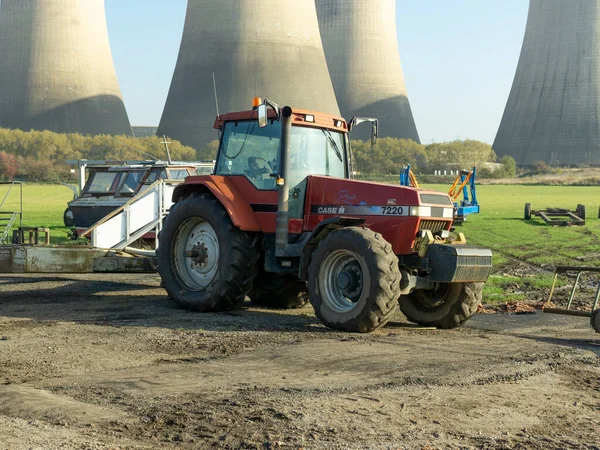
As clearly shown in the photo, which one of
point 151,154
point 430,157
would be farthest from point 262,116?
point 430,157

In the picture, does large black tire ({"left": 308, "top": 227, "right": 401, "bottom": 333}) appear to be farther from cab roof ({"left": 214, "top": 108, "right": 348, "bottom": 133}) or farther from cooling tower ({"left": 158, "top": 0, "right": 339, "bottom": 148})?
cooling tower ({"left": 158, "top": 0, "right": 339, "bottom": 148})

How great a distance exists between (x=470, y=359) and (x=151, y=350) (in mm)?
1942

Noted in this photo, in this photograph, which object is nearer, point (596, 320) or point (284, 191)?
point (596, 320)

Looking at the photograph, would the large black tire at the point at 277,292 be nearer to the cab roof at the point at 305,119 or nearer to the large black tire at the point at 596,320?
the cab roof at the point at 305,119

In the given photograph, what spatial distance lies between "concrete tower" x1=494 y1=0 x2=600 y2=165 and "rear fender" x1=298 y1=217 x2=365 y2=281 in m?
47.1

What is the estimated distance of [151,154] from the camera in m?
47.8

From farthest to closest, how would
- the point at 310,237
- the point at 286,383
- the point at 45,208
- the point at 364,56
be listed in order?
1. the point at 364,56
2. the point at 45,208
3. the point at 310,237
4. the point at 286,383

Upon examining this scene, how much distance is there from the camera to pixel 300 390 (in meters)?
4.36

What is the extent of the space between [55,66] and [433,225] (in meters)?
40.0

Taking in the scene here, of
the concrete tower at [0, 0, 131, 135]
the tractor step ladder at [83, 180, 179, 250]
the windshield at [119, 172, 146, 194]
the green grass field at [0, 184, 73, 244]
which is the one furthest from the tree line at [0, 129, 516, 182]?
the tractor step ladder at [83, 180, 179, 250]

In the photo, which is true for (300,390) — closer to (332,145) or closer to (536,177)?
(332,145)

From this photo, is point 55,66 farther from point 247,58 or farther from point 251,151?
point 251,151

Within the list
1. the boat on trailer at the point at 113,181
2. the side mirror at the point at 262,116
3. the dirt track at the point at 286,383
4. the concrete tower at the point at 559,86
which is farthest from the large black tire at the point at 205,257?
the concrete tower at the point at 559,86

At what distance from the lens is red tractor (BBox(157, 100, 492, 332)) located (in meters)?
6.38
